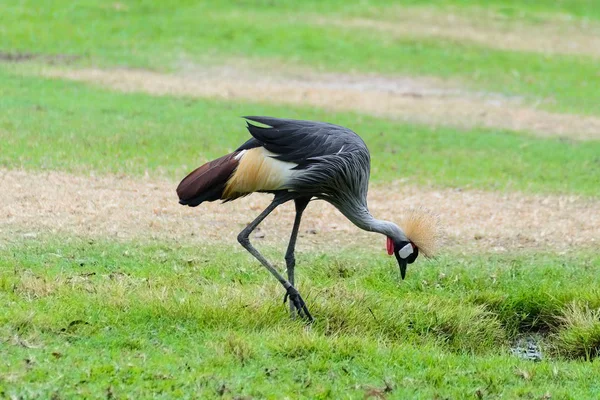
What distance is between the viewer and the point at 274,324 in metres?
6.59

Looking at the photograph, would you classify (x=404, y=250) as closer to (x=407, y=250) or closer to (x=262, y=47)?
(x=407, y=250)

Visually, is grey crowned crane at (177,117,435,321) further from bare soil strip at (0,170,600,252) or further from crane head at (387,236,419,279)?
bare soil strip at (0,170,600,252)

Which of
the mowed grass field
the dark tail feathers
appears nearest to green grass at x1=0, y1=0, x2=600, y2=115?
the mowed grass field

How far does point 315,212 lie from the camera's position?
981 centimetres

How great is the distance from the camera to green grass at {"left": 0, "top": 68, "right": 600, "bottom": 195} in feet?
36.1

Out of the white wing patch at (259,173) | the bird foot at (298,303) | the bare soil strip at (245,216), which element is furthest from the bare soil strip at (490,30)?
the bird foot at (298,303)

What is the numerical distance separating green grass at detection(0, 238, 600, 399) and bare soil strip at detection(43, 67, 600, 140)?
20.6 feet

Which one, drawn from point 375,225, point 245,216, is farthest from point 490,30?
point 375,225

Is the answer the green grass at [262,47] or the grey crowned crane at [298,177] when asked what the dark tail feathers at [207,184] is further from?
the green grass at [262,47]

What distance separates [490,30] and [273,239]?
12995 millimetres

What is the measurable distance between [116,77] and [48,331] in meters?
10.0

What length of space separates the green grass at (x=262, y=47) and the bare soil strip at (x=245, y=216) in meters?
6.13

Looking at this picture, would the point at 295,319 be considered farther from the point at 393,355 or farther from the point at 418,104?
the point at 418,104

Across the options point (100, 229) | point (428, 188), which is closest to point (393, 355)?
point (100, 229)
